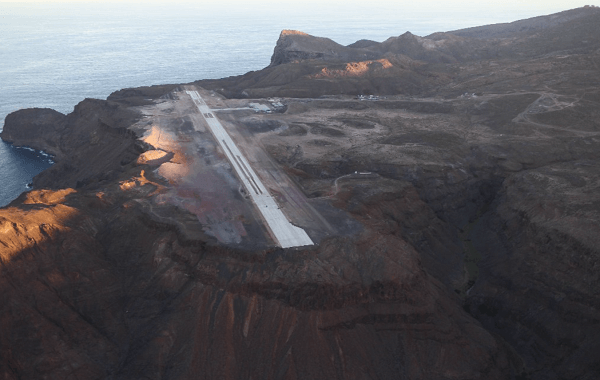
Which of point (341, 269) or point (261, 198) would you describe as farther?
point (261, 198)

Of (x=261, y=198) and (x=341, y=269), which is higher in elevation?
(x=341, y=269)

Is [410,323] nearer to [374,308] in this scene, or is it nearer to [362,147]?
[374,308]

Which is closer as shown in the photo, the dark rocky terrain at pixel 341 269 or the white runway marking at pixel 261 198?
the dark rocky terrain at pixel 341 269

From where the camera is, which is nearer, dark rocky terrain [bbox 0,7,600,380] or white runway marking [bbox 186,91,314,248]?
dark rocky terrain [bbox 0,7,600,380]
